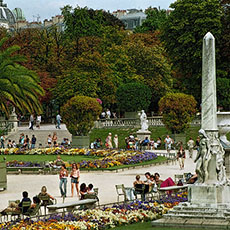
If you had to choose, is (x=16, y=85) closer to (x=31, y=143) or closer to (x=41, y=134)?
(x=31, y=143)

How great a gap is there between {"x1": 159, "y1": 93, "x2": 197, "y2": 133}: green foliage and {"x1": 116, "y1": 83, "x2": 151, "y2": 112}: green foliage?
12.6 meters

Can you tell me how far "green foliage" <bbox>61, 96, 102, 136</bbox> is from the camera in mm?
49237

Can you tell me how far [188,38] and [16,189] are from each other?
111ft

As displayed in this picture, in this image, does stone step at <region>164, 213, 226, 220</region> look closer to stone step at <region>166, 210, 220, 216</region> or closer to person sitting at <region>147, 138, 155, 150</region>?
stone step at <region>166, 210, 220, 216</region>

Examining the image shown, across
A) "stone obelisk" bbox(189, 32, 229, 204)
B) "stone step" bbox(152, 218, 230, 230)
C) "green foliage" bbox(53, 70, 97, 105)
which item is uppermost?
"green foliage" bbox(53, 70, 97, 105)

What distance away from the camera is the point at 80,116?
49.5 metres

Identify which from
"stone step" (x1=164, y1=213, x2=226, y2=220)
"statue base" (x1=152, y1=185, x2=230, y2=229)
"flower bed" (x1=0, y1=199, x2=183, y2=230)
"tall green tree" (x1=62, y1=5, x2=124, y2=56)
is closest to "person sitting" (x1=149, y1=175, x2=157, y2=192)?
"flower bed" (x1=0, y1=199, x2=183, y2=230)

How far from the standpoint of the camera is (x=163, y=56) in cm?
7438

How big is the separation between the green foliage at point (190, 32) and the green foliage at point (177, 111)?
839 cm

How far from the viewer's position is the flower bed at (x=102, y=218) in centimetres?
1598

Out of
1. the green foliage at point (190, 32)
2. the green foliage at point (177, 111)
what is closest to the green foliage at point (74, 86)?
the green foliage at point (190, 32)

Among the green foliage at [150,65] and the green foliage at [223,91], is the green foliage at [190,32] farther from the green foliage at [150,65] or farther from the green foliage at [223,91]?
the green foliage at [150,65]

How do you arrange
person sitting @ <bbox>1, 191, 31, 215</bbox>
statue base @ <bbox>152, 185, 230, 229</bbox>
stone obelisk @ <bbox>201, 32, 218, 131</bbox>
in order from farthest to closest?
1. person sitting @ <bbox>1, 191, 31, 215</bbox>
2. stone obelisk @ <bbox>201, 32, 218, 131</bbox>
3. statue base @ <bbox>152, 185, 230, 229</bbox>

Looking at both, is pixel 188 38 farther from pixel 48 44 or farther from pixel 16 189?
pixel 16 189
